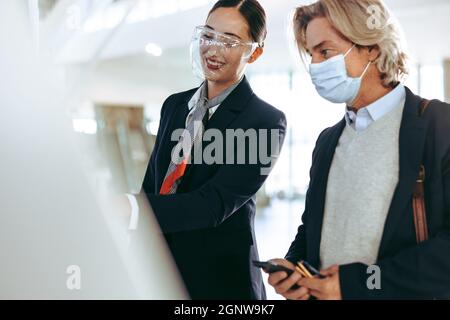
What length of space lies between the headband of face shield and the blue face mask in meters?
0.24

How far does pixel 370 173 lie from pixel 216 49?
484 mm

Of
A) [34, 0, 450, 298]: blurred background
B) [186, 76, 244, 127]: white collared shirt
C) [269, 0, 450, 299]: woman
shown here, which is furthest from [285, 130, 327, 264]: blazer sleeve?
[34, 0, 450, 298]: blurred background

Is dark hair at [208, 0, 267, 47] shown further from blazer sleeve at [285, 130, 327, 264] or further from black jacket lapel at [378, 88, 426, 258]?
black jacket lapel at [378, 88, 426, 258]

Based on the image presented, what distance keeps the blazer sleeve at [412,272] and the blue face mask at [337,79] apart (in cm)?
25

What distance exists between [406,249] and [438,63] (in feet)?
31.9

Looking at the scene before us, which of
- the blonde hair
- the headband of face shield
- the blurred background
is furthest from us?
the blurred background

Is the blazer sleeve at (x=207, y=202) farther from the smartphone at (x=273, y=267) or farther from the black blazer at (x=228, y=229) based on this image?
the smartphone at (x=273, y=267)

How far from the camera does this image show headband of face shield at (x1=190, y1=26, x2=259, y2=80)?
128 centimetres

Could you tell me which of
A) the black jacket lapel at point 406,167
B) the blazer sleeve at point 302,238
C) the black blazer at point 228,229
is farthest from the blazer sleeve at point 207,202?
the black jacket lapel at point 406,167

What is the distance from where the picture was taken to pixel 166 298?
1190 mm

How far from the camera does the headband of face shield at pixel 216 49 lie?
128 centimetres

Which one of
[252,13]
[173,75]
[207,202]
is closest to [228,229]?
[207,202]
